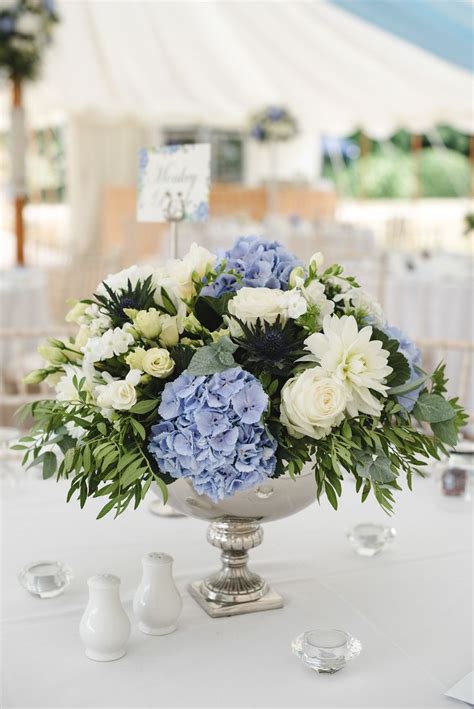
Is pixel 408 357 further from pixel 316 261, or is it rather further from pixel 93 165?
pixel 93 165

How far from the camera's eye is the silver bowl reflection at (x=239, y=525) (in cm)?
118

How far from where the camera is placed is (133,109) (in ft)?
36.6

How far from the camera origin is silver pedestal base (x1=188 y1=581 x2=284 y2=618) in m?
1.24

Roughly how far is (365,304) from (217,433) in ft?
1.05

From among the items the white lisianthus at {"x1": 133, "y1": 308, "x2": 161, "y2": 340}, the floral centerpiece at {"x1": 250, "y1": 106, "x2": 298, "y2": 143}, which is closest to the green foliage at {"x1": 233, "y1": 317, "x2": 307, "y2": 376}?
the white lisianthus at {"x1": 133, "y1": 308, "x2": 161, "y2": 340}

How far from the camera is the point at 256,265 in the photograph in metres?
1.22

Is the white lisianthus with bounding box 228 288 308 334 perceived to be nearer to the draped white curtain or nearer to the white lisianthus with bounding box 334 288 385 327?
the white lisianthus with bounding box 334 288 385 327

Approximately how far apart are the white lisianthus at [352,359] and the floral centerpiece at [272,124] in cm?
877

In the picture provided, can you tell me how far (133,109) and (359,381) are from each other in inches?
417

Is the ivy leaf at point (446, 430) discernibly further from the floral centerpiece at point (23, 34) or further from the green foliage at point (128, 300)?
the floral centerpiece at point (23, 34)

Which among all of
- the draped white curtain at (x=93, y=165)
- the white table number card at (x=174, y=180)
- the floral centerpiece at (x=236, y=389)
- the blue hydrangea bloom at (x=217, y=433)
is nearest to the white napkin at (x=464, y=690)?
the floral centerpiece at (x=236, y=389)

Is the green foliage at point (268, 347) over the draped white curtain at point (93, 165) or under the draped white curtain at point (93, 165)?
under

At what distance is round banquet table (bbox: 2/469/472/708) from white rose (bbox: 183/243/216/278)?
0.47 metres

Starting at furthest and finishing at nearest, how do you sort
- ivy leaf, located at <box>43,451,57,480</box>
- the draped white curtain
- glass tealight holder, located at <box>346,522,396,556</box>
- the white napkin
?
the draped white curtain → glass tealight holder, located at <box>346,522,396,556</box> → ivy leaf, located at <box>43,451,57,480</box> → the white napkin
